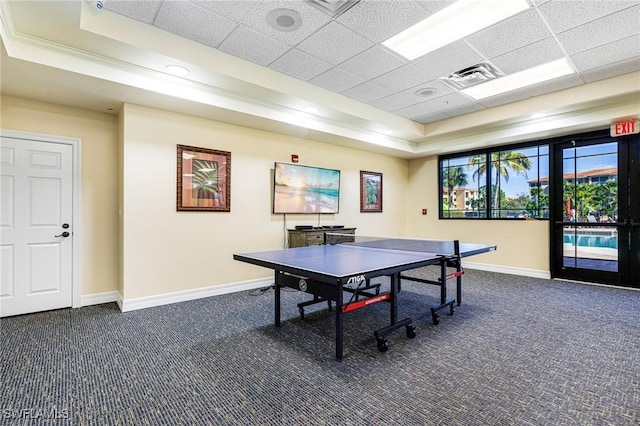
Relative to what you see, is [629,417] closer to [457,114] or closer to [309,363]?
[309,363]

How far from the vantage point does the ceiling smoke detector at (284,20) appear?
2.80m

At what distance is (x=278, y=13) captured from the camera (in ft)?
9.23

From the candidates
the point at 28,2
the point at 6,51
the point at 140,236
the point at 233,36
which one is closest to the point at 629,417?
the point at 233,36

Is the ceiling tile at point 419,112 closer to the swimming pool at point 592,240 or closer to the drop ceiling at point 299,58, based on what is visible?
the drop ceiling at point 299,58

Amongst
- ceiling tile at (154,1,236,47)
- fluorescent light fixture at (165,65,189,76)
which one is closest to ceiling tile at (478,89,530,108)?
ceiling tile at (154,1,236,47)

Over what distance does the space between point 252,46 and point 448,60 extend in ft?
7.42

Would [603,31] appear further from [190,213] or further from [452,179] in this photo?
[190,213]

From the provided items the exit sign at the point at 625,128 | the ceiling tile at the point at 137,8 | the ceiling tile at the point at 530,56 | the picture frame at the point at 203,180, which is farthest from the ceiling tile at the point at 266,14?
the exit sign at the point at 625,128

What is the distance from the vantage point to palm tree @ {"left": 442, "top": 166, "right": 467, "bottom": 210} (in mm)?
6723

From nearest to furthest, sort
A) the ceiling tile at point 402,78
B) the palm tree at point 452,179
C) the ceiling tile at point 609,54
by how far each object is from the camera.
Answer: the ceiling tile at point 609,54, the ceiling tile at point 402,78, the palm tree at point 452,179

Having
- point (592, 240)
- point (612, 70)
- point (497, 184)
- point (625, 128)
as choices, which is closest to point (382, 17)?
point (612, 70)

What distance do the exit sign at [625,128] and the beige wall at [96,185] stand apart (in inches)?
284

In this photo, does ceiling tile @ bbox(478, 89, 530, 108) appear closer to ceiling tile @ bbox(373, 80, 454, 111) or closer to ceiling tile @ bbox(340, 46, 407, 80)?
ceiling tile @ bbox(373, 80, 454, 111)

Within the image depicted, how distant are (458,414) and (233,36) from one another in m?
3.70
